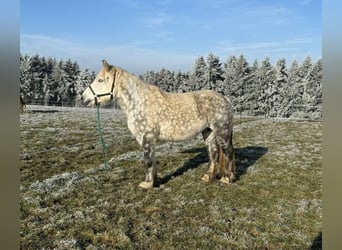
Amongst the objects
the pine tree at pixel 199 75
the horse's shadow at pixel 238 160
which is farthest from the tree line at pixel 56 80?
the horse's shadow at pixel 238 160

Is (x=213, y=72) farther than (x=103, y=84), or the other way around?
(x=213, y=72)

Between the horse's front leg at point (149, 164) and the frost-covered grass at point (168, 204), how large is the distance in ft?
0.85

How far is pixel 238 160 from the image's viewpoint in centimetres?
1137

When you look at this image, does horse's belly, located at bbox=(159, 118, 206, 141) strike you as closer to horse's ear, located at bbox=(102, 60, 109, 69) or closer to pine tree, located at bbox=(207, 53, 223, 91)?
horse's ear, located at bbox=(102, 60, 109, 69)

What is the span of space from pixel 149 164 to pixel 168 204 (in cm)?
134

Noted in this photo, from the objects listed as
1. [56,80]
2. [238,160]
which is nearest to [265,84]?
[238,160]

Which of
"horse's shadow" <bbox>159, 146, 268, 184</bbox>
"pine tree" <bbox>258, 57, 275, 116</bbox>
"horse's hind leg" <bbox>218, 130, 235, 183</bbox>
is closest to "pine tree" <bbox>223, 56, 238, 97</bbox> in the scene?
"pine tree" <bbox>258, 57, 275, 116</bbox>

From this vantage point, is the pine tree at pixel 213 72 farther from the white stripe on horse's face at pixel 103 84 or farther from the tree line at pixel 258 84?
the white stripe on horse's face at pixel 103 84

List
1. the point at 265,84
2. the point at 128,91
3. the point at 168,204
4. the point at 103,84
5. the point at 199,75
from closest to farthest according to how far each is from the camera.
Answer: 1. the point at 168,204
2. the point at 103,84
3. the point at 128,91
4. the point at 265,84
5. the point at 199,75

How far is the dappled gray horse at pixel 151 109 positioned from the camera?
7.68 metres

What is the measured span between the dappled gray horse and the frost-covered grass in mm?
1297

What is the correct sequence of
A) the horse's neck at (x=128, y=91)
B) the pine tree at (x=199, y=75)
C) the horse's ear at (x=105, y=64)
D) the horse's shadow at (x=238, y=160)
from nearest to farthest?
the horse's ear at (x=105, y=64) < the horse's neck at (x=128, y=91) < the horse's shadow at (x=238, y=160) < the pine tree at (x=199, y=75)

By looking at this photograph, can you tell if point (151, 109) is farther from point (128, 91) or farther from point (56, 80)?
point (56, 80)
